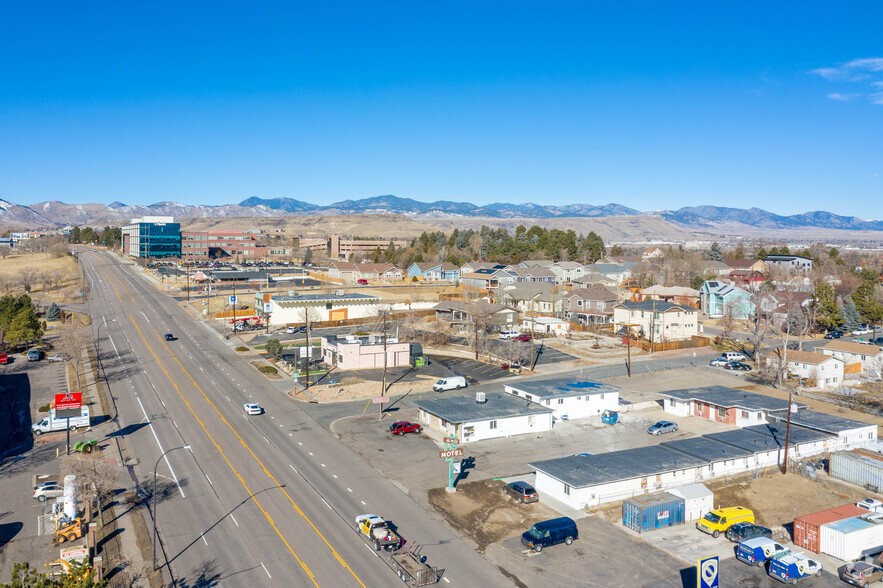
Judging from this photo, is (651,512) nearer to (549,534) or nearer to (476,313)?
(549,534)

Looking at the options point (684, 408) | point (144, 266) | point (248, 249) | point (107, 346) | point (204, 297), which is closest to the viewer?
point (684, 408)

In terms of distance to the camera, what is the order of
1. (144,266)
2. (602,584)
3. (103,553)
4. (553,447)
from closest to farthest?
(602,584) → (103,553) → (553,447) → (144,266)

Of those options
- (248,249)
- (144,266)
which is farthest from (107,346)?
(248,249)

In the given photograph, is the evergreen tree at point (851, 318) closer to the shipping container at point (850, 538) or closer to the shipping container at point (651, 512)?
the shipping container at point (850, 538)

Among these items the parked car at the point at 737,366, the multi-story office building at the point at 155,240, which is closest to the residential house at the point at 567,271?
the parked car at the point at 737,366

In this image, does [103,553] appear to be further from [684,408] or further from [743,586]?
[684,408]

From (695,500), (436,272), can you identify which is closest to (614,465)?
(695,500)

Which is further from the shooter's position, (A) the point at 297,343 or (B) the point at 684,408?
(A) the point at 297,343
